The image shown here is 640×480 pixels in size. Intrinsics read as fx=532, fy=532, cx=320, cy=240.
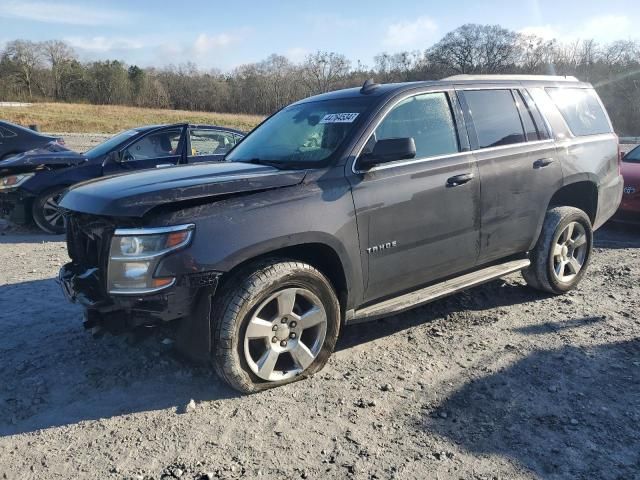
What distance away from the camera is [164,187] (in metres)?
3.15

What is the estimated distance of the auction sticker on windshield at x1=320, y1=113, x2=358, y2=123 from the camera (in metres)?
3.85

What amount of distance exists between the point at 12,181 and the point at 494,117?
696 cm

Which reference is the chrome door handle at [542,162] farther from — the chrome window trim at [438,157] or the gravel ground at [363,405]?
the gravel ground at [363,405]

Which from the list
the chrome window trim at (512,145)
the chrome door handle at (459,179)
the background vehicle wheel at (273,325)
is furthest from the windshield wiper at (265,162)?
the chrome window trim at (512,145)

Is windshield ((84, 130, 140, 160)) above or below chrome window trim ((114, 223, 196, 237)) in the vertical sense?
above

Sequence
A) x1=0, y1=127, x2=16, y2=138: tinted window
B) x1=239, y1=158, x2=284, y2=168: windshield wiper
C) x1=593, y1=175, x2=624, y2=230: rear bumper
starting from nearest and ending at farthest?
x1=239, y1=158, x2=284, y2=168: windshield wiper → x1=593, y1=175, x2=624, y2=230: rear bumper → x1=0, y1=127, x2=16, y2=138: tinted window

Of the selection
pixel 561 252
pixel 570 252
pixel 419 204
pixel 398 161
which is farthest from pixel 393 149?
pixel 570 252

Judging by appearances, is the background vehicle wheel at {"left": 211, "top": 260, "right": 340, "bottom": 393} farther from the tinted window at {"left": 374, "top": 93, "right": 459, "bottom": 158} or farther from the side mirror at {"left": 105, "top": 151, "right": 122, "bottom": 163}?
the side mirror at {"left": 105, "top": 151, "right": 122, "bottom": 163}

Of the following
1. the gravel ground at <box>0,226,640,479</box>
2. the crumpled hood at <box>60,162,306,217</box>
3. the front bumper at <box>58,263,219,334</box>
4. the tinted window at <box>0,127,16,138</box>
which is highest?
the tinted window at <box>0,127,16,138</box>

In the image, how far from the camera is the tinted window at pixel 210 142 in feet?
26.9

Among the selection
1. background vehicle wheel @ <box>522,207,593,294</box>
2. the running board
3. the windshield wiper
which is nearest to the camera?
the running board

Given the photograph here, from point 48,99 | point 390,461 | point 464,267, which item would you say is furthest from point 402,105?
point 48,99

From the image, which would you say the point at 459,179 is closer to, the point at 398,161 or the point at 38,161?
the point at 398,161

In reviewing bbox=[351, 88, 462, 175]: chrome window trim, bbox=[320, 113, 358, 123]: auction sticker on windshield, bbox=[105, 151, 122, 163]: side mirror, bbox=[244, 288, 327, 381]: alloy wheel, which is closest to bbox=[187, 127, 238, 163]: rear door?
bbox=[105, 151, 122, 163]: side mirror
